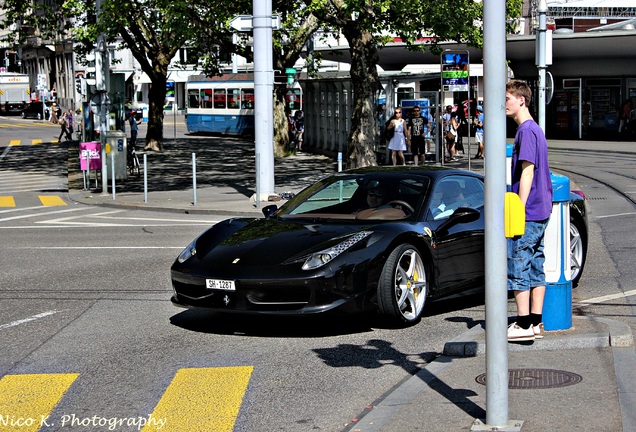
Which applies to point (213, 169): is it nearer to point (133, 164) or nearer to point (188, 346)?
point (133, 164)

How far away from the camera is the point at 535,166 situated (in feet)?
25.1

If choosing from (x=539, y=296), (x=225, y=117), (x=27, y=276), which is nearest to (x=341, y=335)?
(x=539, y=296)

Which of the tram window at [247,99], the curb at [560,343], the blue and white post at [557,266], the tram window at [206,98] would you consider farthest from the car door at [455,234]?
the tram window at [206,98]

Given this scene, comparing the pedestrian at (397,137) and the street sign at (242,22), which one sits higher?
the street sign at (242,22)

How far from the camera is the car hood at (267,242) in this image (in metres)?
8.86

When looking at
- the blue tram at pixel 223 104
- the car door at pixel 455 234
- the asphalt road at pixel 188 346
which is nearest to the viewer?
the asphalt road at pixel 188 346

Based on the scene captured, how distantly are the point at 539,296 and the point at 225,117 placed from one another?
51.5 meters

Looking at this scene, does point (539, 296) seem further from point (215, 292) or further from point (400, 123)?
point (400, 123)

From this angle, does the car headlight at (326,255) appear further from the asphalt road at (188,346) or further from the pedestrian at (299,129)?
the pedestrian at (299,129)

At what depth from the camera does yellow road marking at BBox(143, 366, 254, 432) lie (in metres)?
6.36

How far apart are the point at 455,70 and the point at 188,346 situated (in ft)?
64.2

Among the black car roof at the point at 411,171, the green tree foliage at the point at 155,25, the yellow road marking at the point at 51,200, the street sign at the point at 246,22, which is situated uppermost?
the green tree foliage at the point at 155,25

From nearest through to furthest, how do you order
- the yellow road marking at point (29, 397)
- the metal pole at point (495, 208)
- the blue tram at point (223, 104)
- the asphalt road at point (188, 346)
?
the metal pole at point (495, 208) < the yellow road marking at point (29, 397) < the asphalt road at point (188, 346) < the blue tram at point (223, 104)

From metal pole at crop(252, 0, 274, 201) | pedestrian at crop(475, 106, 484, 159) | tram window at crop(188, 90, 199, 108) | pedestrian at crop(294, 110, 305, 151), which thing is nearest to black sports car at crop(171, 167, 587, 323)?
metal pole at crop(252, 0, 274, 201)
